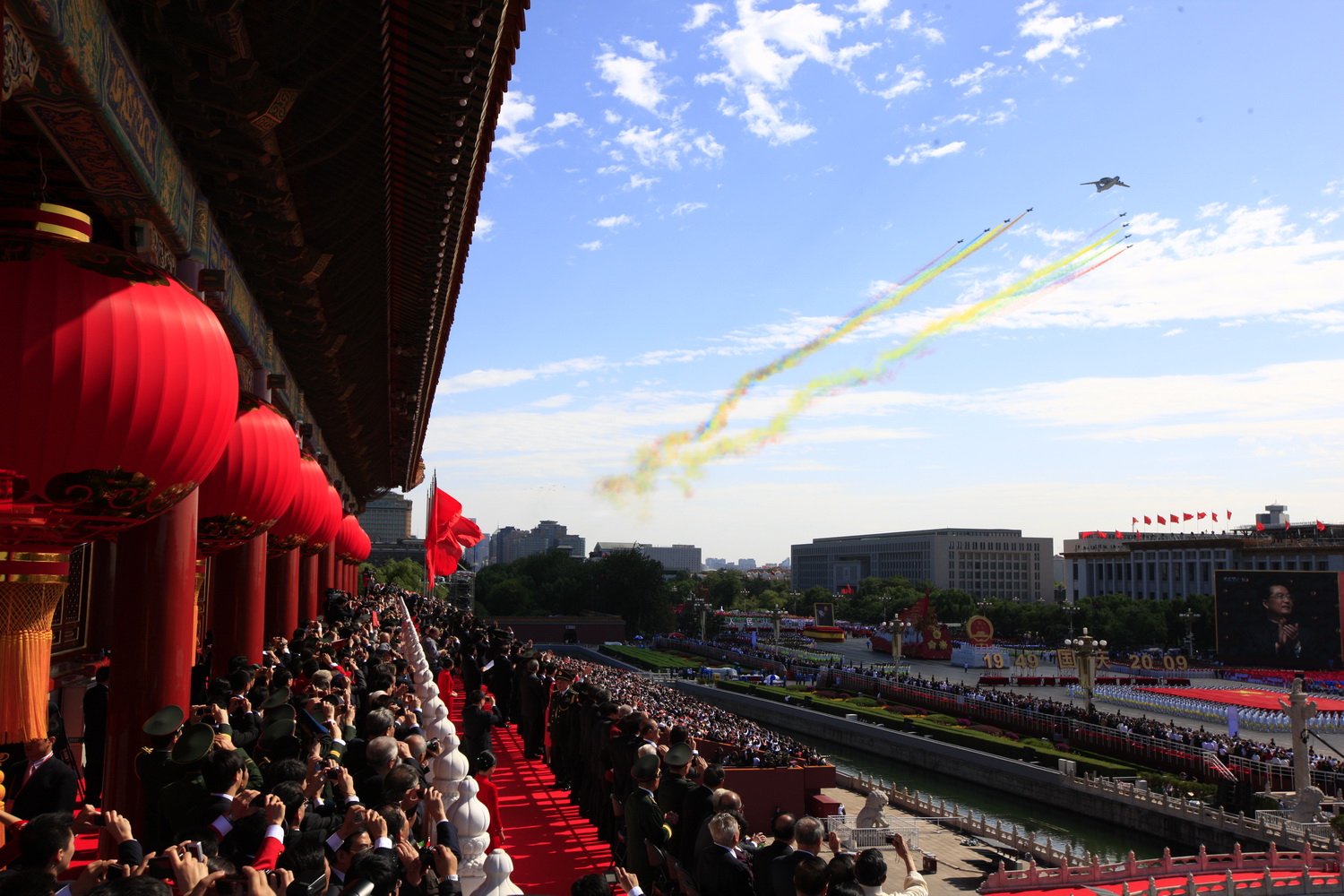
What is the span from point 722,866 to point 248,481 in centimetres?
338

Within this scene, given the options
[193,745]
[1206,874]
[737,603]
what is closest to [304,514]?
[193,745]

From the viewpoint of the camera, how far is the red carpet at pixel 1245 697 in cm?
3947

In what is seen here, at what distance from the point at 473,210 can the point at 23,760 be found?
553 cm

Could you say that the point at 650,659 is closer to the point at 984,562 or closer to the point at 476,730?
the point at 476,730

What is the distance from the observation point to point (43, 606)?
536cm

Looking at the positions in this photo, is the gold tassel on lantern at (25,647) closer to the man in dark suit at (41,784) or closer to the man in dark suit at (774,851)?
the man in dark suit at (41,784)

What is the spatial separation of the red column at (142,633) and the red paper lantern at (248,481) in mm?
187

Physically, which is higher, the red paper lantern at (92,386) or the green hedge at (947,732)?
the red paper lantern at (92,386)

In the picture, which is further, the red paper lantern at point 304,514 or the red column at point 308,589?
the red column at point 308,589

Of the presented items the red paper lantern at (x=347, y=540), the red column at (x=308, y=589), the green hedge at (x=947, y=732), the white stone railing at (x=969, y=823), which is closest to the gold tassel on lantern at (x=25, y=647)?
the red column at (x=308, y=589)

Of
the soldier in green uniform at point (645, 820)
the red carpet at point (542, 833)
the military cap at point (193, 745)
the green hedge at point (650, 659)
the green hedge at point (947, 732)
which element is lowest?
the green hedge at point (650, 659)

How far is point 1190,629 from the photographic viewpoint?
61656mm

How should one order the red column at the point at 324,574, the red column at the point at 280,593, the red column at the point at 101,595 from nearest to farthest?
the red column at the point at 101,595 → the red column at the point at 280,593 → the red column at the point at 324,574

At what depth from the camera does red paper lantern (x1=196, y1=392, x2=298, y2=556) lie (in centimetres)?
559
